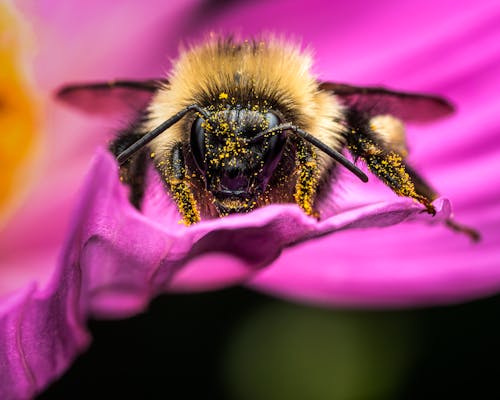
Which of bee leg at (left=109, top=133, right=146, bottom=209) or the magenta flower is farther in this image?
bee leg at (left=109, top=133, right=146, bottom=209)

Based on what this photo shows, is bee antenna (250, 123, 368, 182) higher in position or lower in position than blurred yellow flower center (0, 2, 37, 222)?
higher

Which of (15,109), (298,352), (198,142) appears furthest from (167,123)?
(298,352)

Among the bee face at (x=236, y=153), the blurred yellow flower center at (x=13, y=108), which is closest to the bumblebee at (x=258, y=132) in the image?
the bee face at (x=236, y=153)

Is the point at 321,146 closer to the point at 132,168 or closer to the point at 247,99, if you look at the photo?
the point at 247,99

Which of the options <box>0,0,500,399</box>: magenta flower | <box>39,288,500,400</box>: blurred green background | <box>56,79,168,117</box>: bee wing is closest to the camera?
<box>0,0,500,399</box>: magenta flower

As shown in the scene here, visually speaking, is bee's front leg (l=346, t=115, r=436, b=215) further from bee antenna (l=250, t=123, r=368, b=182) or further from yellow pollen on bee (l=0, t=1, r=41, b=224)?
yellow pollen on bee (l=0, t=1, r=41, b=224)

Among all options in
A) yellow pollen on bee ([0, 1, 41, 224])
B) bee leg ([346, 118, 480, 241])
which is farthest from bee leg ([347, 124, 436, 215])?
yellow pollen on bee ([0, 1, 41, 224])

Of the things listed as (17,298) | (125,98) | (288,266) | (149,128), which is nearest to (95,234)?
(17,298)
